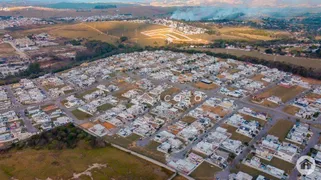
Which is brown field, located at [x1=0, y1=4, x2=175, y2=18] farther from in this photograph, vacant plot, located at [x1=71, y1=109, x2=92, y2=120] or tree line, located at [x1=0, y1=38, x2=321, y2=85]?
vacant plot, located at [x1=71, y1=109, x2=92, y2=120]

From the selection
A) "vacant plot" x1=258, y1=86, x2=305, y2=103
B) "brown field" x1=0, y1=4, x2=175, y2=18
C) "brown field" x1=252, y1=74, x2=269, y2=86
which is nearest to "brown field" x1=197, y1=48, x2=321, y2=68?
"brown field" x1=252, y1=74, x2=269, y2=86

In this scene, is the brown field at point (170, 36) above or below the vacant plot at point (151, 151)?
above

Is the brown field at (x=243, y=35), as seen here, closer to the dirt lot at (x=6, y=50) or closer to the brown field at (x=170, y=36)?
the brown field at (x=170, y=36)

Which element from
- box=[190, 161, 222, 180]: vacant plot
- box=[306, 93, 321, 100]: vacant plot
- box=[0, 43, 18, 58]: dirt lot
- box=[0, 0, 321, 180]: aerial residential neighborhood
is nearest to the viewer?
box=[190, 161, 222, 180]: vacant plot

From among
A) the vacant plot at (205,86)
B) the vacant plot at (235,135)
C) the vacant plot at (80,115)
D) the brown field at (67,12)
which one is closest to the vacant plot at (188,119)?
the vacant plot at (235,135)

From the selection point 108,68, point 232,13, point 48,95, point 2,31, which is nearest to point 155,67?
point 108,68

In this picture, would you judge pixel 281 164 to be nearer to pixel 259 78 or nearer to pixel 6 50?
pixel 259 78
